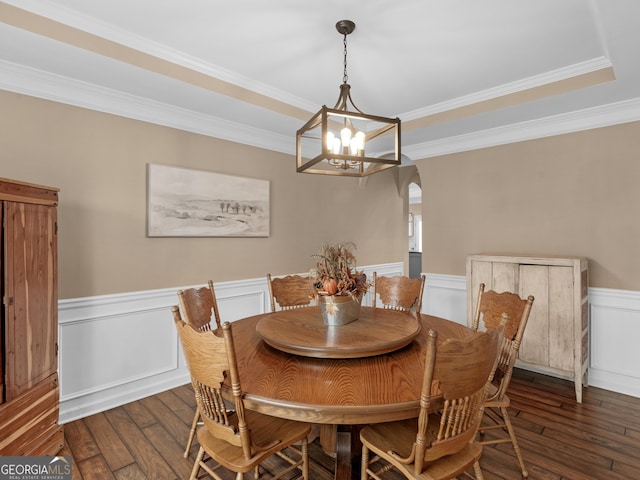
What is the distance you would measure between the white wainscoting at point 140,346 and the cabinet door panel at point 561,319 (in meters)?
0.46

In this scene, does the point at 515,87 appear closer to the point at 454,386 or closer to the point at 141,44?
the point at 454,386

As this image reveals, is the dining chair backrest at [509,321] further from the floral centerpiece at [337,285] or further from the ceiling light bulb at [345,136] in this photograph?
the ceiling light bulb at [345,136]

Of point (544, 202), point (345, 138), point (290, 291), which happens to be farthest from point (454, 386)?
point (544, 202)

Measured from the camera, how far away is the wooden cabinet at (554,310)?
2.94 metres

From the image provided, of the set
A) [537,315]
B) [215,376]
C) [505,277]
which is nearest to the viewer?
[215,376]

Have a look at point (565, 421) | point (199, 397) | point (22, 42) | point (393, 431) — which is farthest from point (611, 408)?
point (22, 42)

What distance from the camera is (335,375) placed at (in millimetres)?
1527

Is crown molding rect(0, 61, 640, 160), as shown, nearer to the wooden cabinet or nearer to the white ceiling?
the white ceiling

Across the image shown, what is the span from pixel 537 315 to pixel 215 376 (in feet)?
9.60

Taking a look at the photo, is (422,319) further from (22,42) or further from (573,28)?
(22,42)

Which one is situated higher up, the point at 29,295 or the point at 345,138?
the point at 345,138

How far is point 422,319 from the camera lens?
2426 mm

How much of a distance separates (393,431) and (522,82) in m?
2.89

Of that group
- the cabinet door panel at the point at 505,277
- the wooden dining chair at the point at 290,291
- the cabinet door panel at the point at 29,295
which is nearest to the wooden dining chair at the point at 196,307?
the wooden dining chair at the point at 290,291
